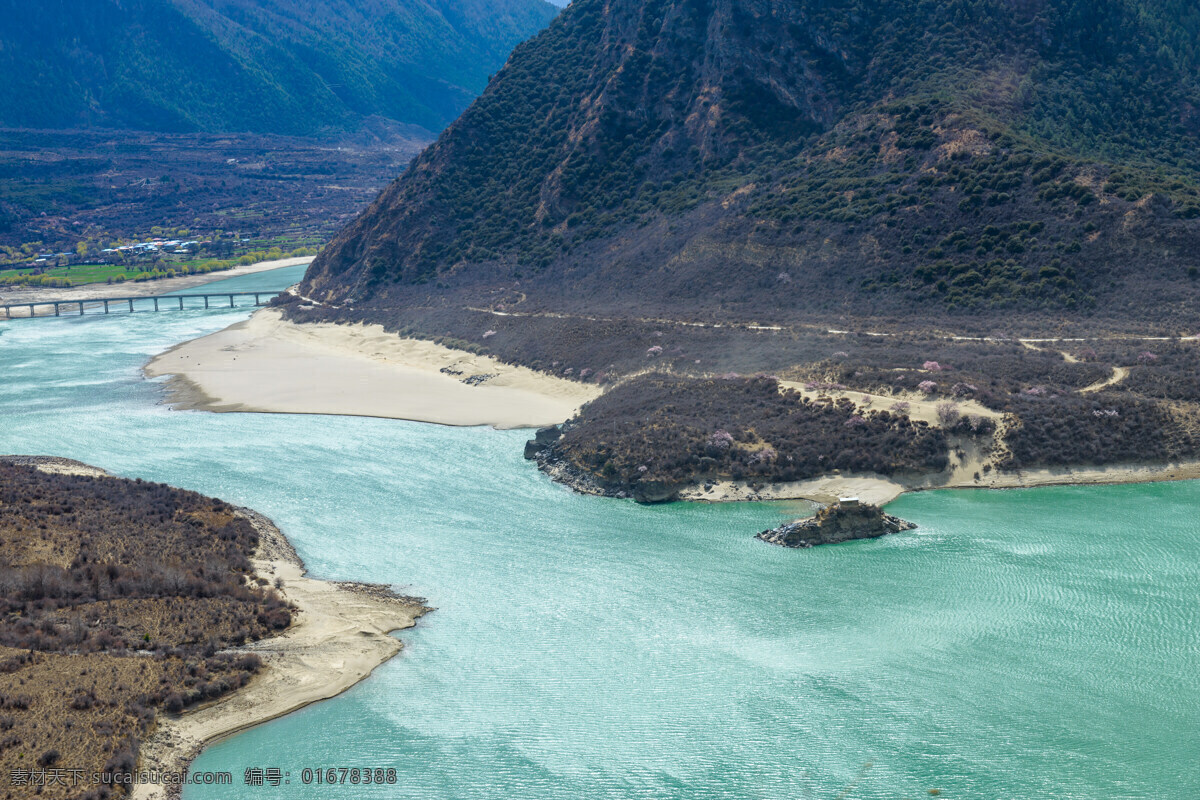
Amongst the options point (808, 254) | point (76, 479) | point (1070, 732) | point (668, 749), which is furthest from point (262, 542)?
point (808, 254)

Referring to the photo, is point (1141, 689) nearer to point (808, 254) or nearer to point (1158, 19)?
point (808, 254)

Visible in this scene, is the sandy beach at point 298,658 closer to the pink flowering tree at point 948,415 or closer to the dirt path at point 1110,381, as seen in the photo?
the pink flowering tree at point 948,415

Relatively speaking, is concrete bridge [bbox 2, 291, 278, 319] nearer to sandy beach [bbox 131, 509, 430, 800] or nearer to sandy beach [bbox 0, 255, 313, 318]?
sandy beach [bbox 0, 255, 313, 318]

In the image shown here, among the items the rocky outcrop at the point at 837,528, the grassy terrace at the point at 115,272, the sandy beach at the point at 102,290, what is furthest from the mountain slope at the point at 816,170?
the grassy terrace at the point at 115,272

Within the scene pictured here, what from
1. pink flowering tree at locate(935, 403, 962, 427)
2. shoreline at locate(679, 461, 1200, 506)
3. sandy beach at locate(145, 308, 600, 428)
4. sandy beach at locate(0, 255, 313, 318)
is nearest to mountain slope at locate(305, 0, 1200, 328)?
sandy beach at locate(145, 308, 600, 428)

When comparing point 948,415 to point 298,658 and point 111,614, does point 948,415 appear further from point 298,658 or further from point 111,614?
point 111,614

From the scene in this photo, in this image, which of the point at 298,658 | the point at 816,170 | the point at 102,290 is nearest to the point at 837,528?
the point at 298,658
